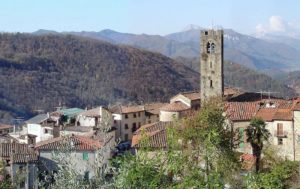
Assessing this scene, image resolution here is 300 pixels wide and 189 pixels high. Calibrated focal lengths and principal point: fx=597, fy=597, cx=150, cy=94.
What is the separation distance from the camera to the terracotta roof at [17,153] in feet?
130

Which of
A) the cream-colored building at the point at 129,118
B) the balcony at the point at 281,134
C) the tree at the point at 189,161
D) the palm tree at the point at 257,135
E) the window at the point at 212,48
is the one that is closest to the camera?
the tree at the point at 189,161

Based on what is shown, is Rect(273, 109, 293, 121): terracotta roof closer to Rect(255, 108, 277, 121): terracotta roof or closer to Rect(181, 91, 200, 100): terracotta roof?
Rect(255, 108, 277, 121): terracotta roof

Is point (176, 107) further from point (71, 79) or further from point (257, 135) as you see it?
point (71, 79)

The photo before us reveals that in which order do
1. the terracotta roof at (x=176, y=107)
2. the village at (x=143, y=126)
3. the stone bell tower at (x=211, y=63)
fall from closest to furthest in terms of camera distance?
the village at (x=143, y=126), the stone bell tower at (x=211, y=63), the terracotta roof at (x=176, y=107)

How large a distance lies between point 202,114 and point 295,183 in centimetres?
637

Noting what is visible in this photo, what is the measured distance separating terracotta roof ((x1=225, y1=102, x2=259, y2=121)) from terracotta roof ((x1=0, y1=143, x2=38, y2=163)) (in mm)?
13969

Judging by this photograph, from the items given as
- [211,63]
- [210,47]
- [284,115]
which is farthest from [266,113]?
[210,47]

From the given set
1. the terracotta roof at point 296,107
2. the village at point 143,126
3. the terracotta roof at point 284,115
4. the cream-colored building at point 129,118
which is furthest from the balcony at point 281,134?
the cream-colored building at point 129,118

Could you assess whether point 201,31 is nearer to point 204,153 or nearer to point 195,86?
point 204,153

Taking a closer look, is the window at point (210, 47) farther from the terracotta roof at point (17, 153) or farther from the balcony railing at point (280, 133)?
the terracotta roof at point (17, 153)

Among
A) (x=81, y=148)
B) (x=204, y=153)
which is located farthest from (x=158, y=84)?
(x=204, y=153)

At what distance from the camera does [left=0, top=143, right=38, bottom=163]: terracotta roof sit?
39656 millimetres

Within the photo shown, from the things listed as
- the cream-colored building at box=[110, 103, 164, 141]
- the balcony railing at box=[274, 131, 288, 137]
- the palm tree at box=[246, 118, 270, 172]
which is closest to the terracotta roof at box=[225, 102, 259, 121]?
the balcony railing at box=[274, 131, 288, 137]

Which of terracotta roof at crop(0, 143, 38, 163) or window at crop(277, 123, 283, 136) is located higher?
window at crop(277, 123, 283, 136)
